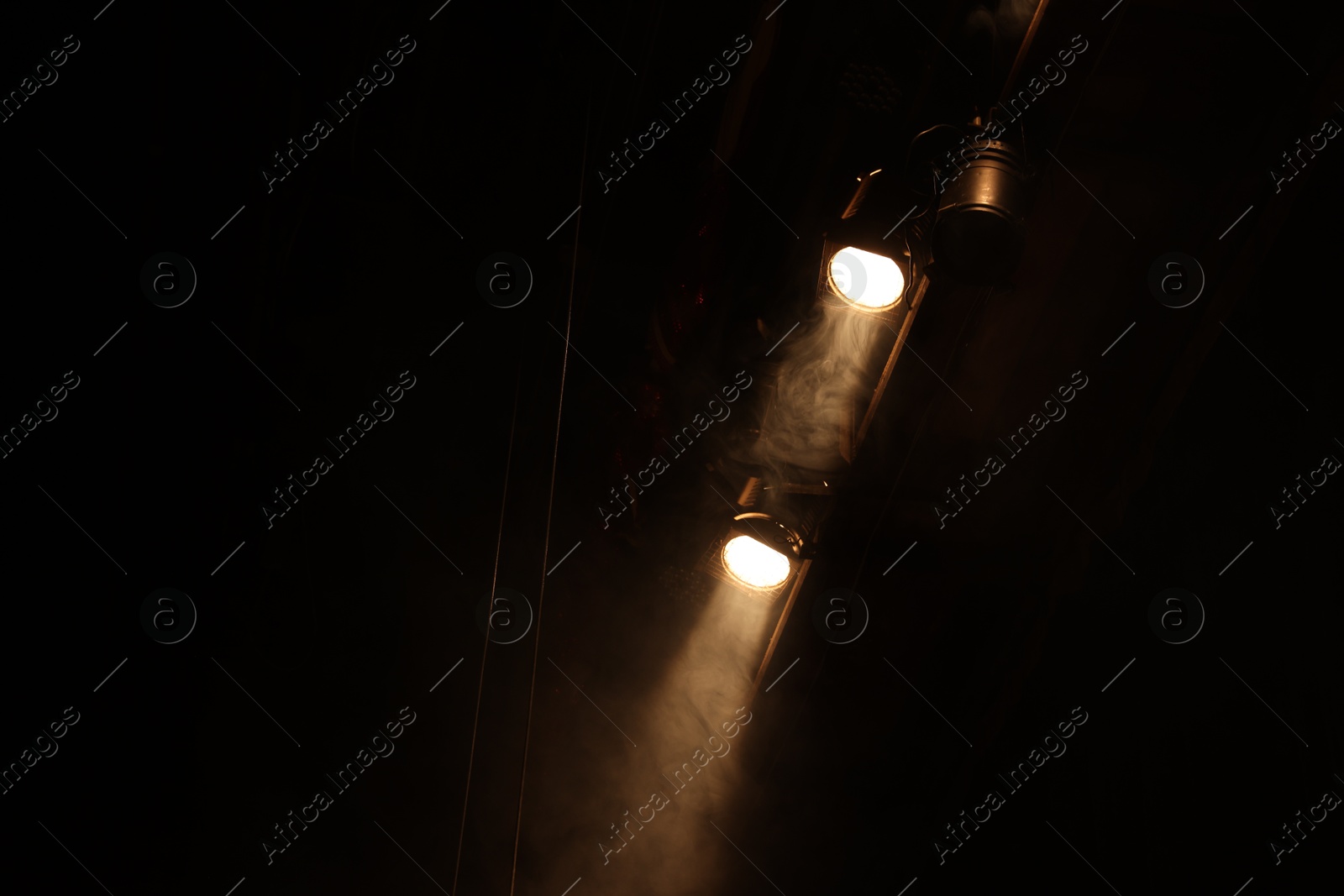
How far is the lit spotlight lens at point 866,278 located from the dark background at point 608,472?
0.22 metres

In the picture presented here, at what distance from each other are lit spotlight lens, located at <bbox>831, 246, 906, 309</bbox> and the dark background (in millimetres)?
218

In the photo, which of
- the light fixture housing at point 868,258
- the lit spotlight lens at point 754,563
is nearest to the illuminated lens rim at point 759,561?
the lit spotlight lens at point 754,563

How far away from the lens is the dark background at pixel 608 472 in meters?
3.10

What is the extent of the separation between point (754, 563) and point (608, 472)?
94 centimetres

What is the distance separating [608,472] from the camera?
3795mm

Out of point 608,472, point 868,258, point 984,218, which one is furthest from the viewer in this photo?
point 608,472

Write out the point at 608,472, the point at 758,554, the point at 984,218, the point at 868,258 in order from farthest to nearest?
the point at 608,472
the point at 758,554
the point at 868,258
the point at 984,218

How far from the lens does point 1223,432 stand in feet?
11.5

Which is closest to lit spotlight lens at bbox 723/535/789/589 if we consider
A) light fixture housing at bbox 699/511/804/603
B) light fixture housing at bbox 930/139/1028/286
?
light fixture housing at bbox 699/511/804/603

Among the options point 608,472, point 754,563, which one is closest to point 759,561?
point 754,563

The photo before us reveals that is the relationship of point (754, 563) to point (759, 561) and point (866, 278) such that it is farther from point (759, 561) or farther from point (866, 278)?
point (866, 278)

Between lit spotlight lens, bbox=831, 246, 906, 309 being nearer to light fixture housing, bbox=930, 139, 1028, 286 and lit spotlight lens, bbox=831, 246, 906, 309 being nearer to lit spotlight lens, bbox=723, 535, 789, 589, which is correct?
light fixture housing, bbox=930, 139, 1028, 286

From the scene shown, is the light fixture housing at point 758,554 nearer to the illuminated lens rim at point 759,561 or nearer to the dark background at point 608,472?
the illuminated lens rim at point 759,561

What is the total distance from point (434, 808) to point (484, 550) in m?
1.18
